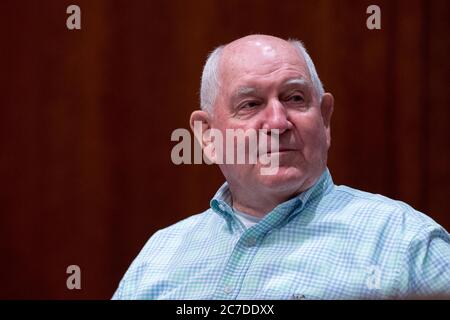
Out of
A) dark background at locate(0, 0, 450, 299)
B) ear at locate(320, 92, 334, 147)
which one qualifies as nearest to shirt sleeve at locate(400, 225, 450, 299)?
ear at locate(320, 92, 334, 147)

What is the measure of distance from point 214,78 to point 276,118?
0.23 m

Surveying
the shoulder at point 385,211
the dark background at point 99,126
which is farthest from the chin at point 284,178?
the dark background at point 99,126

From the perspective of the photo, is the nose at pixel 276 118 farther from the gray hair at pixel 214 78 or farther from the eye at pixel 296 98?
the gray hair at pixel 214 78

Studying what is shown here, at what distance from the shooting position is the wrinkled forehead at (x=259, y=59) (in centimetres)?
146

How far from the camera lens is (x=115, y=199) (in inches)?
81.7

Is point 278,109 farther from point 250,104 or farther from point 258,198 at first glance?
point 258,198

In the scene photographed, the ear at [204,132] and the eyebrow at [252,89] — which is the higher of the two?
the eyebrow at [252,89]

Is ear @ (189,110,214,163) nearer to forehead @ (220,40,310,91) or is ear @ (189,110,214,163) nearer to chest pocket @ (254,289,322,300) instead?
forehead @ (220,40,310,91)

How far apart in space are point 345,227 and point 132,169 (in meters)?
0.89

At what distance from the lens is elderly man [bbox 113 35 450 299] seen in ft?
4.18

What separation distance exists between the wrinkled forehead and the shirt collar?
0.80 feet

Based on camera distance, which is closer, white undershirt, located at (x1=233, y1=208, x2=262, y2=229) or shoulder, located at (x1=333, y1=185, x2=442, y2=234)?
shoulder, located at (x1=333, y1=185, x2=442, y2=234)
